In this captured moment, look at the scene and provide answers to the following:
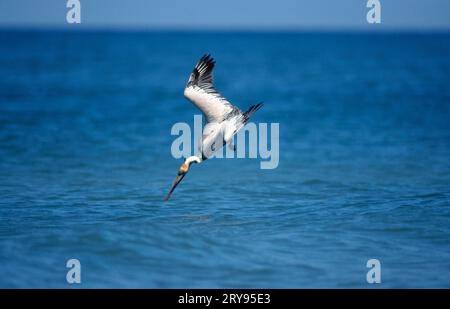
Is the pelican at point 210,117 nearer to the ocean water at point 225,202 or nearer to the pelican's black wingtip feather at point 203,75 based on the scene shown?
the pelican's black wingtip feather at point 203,75

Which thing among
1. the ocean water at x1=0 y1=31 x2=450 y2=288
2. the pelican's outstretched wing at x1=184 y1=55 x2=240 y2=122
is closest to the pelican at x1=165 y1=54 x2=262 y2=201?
the pelican's outstretched wing at x1=184 y1=55 x2=240 y2=122

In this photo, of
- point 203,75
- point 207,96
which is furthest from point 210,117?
point 203,75

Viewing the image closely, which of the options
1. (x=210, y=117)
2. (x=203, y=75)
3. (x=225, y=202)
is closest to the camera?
(x=210, y=117)

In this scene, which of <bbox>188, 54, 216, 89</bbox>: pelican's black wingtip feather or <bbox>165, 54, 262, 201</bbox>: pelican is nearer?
<bbox>165, 54, 262, 201</bbox>: pelican

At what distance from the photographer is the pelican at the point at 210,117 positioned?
447 inches

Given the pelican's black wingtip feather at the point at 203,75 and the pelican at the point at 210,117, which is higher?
A: the pelican's black wingtip feather at the point at 203,75

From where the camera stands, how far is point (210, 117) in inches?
454

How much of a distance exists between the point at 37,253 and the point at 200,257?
1958 millimetres

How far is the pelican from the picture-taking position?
11.4 metres

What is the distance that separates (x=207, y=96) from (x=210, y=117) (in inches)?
13.6

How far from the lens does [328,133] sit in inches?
811

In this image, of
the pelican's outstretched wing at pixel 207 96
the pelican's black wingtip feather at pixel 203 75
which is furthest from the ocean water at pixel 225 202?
the pelican's black wingtip feather at pixel 203 75

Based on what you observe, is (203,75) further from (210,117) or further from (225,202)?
(225,202)

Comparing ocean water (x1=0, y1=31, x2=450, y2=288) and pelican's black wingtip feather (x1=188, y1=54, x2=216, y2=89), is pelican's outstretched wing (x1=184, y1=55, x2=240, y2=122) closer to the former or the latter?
pelican's black wingtip feather (x1=188, y1=54, x2=216, y2=89)
